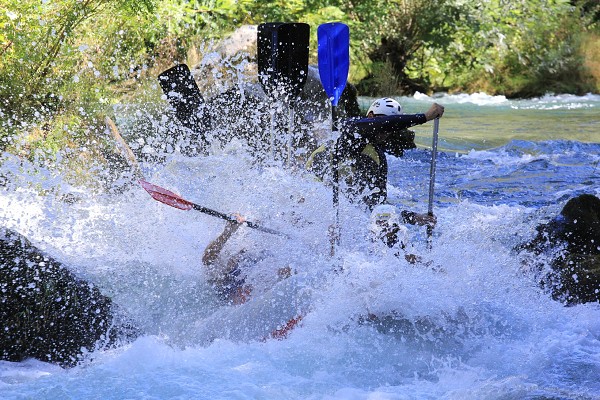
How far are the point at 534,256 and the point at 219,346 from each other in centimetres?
241

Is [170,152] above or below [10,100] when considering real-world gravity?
below

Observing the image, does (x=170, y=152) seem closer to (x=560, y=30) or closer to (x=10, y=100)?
(x=10, y=100)

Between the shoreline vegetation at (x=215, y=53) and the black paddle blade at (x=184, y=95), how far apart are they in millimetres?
593

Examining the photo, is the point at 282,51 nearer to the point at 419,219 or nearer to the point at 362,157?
the point at 362,157

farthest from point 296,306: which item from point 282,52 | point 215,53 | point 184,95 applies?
point 215,53

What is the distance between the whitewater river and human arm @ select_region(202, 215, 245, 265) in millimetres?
184

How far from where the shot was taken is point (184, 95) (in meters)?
7.59

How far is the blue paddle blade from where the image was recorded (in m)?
5.18

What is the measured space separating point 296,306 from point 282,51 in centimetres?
246

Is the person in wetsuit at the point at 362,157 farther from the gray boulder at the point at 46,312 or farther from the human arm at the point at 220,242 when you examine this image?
the gray boulder at the point at 46,312

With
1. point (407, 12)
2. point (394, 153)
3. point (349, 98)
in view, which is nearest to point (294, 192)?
point (394, 153)

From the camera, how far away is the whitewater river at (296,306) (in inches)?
148

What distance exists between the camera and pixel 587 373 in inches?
152

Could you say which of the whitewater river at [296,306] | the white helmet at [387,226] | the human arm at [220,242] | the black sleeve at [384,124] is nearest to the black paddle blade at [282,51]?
the whitewater river at [296,306]
